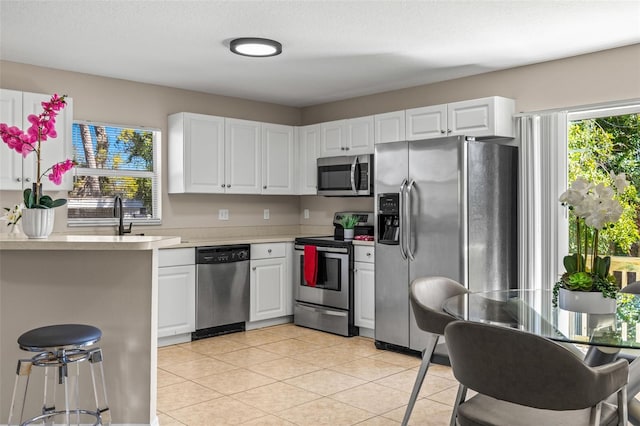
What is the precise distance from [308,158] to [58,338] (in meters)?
4.05

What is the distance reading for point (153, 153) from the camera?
555cm

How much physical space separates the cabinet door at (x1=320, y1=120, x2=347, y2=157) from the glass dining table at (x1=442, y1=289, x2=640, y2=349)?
308 cm

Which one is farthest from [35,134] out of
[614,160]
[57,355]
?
[614,160]

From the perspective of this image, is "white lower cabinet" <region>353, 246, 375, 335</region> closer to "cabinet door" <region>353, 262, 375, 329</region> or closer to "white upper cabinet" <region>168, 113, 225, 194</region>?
"cabinet door" <region>353, 262, 375, 329</region>

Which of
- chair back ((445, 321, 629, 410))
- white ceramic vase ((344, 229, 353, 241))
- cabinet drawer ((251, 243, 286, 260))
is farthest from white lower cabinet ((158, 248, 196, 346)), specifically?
chair back ((445, 321, 629, 410))

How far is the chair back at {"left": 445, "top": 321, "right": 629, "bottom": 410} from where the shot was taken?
1.83 meters

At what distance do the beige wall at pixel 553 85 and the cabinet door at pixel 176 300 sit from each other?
8.60ft

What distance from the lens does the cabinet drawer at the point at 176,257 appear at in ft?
16.3

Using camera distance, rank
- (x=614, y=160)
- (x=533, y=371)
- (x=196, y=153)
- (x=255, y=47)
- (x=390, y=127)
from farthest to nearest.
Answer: (x=196, y=153)
(x=390, y=127)
(x=614, y=160)
(x=255, y=47)
(x=533, y=371)

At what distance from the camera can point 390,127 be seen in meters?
5.35

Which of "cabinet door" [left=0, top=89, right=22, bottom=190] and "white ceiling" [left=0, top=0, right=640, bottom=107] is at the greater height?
"white ceiling" [left=0, top=0, right=640, bottom=107]

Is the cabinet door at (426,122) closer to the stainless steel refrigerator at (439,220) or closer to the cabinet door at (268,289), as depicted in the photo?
the stainless steel refrigerator at (439,220)

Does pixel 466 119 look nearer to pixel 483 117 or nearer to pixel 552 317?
pixel 483 117

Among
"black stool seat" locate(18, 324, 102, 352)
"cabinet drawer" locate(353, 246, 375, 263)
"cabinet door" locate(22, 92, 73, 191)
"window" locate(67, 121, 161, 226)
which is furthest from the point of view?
"cabinet drawer" locate(353, 246, 375, 263)
